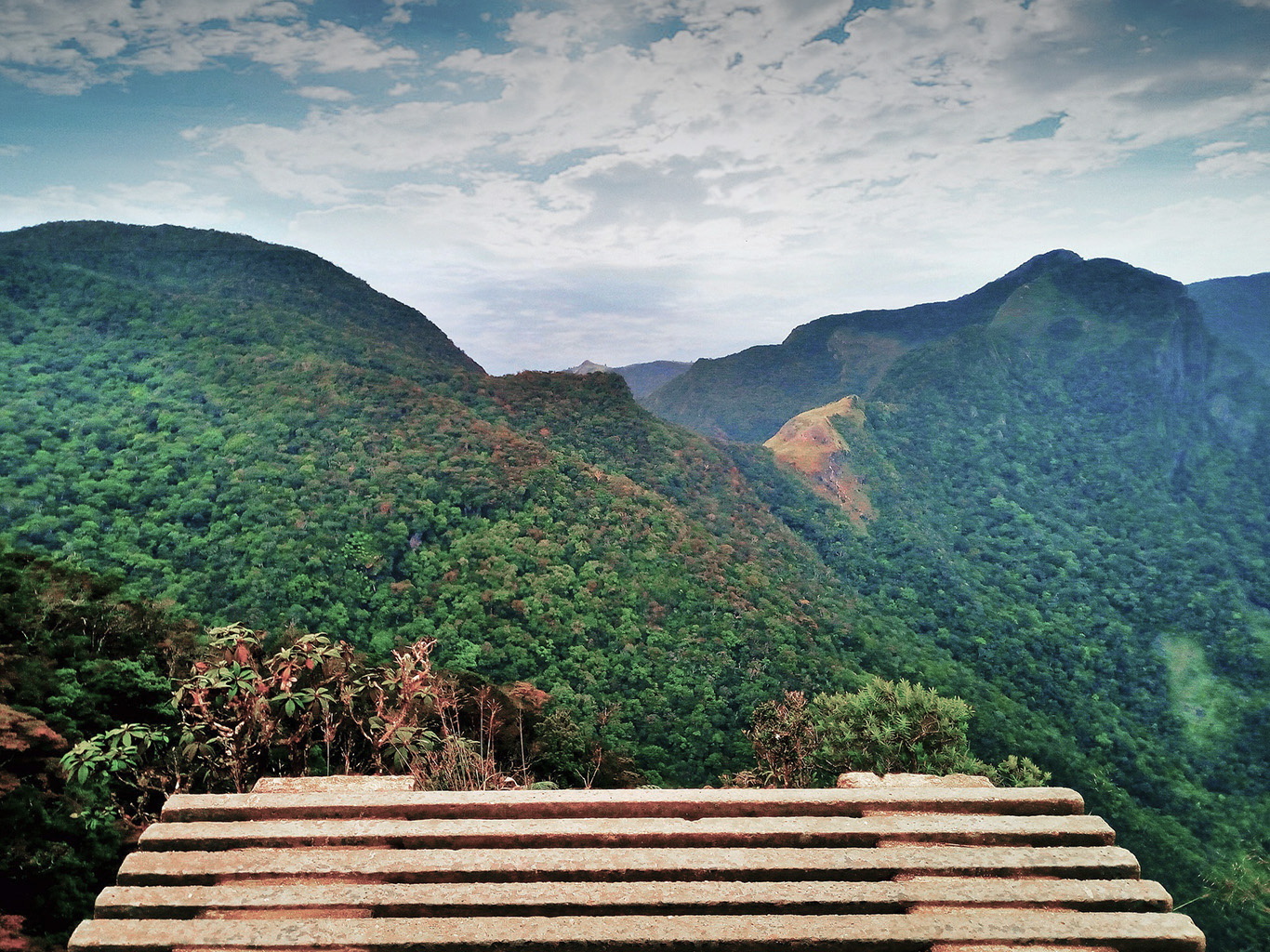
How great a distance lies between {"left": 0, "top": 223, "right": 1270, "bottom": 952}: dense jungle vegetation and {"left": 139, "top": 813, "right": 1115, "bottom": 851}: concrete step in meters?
1.53

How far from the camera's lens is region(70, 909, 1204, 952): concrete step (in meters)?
1.57

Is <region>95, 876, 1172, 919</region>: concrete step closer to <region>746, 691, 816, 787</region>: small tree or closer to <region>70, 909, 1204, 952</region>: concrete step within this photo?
<region>70, 909, 1204, 952</region>: concrete step

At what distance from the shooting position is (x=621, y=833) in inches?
76.4

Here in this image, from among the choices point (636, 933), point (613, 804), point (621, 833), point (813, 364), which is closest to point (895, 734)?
point (613, 804)

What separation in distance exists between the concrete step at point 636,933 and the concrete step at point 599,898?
1.7 inches

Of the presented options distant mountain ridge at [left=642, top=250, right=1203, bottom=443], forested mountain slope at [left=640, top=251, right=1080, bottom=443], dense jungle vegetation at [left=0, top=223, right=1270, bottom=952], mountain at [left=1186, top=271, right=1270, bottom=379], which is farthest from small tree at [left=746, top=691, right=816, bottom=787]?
mountain at [left=1186, top=271, right=1270, bottom=379]

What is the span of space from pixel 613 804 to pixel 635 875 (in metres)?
0.31

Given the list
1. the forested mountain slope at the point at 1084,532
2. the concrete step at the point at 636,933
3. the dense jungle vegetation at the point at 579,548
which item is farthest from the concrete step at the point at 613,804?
the forested mountain slope at the point at 1084,532

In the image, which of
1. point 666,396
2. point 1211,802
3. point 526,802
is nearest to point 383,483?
point 526,802

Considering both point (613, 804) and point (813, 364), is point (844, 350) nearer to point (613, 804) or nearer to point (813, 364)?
point (813, 364)

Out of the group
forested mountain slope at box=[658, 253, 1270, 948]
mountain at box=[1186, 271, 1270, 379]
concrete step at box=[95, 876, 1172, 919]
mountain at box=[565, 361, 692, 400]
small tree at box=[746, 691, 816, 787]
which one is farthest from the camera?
mountain at box=[565, 361, 692, 400]

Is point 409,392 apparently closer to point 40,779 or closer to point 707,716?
point 707,716

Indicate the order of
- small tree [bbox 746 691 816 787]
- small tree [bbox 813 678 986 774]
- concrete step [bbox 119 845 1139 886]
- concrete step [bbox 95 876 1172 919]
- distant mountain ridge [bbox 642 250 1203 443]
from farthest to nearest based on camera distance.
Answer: distant mountain ridge [bbox 642 250 1203 443]
small tree [bbox 813 678 986 774]
small tree [bbox 746 691 816 787]
concrete step [bbox 119 845 1139 886]
concrete step [bbox 95 876 1172 919]

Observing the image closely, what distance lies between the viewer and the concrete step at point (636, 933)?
1573 millimetres
